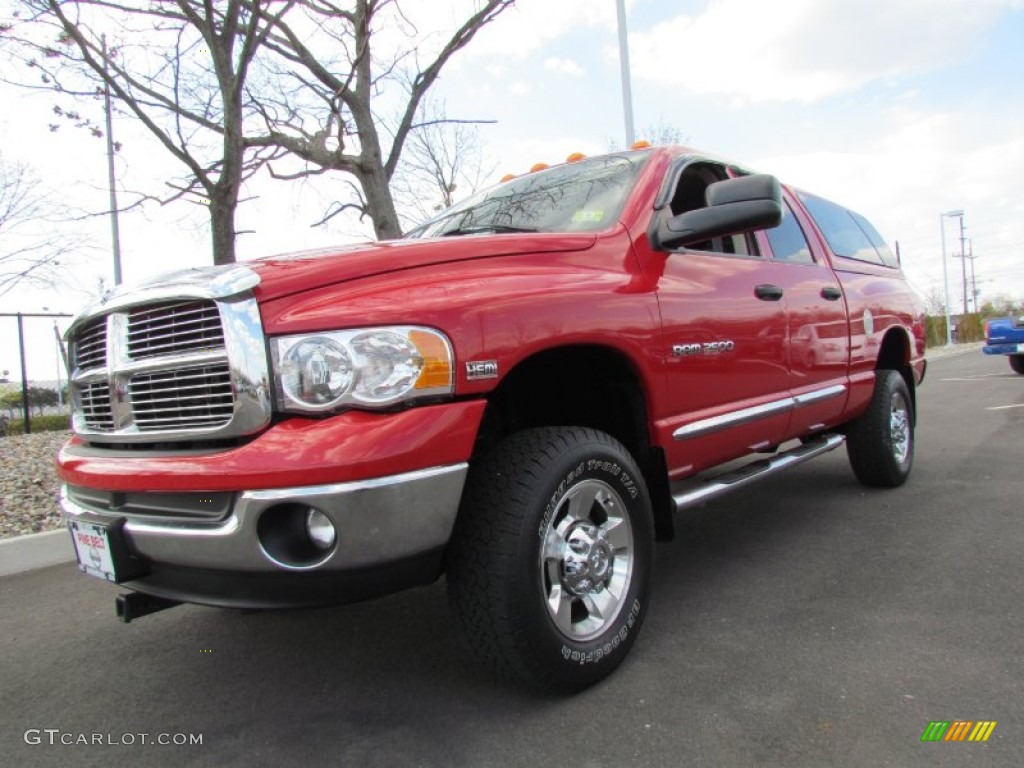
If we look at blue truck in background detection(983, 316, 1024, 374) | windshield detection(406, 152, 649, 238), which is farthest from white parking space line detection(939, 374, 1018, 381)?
windshield detection(406, 152, 649, 238)

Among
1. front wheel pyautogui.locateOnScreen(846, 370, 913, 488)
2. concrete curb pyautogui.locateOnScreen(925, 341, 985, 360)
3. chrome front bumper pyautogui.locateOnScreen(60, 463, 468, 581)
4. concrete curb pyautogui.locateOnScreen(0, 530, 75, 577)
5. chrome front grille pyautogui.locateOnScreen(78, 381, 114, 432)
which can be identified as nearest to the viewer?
chrome front bumper pyautogui.locateOnScreen(60, 463, 468, 581)

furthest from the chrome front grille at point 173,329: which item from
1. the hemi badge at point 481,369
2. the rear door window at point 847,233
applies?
the rear door window at point 847,233

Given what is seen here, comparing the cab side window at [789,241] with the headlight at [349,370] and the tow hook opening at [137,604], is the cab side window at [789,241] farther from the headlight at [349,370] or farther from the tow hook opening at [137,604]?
the tow hook opening at [137,604]

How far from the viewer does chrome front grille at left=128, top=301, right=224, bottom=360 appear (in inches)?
80.8

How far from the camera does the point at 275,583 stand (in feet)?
6.25

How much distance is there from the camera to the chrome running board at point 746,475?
2.93m

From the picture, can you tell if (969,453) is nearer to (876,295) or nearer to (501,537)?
(876,295)

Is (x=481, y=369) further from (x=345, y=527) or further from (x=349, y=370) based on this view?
(x=345, y=527)

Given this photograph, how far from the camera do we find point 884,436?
4.74 meters

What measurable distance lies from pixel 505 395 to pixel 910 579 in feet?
6.74

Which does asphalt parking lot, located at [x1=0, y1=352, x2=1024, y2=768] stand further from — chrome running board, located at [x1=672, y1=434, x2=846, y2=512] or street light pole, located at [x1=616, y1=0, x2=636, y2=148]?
street light pole, located at [x1=616, y1=0, x2=636, y2=148]

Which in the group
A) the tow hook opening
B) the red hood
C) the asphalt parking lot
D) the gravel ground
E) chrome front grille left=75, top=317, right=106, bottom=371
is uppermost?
the red hood

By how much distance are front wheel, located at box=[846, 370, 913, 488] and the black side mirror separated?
2452 mm

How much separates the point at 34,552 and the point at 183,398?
3.12 metres
